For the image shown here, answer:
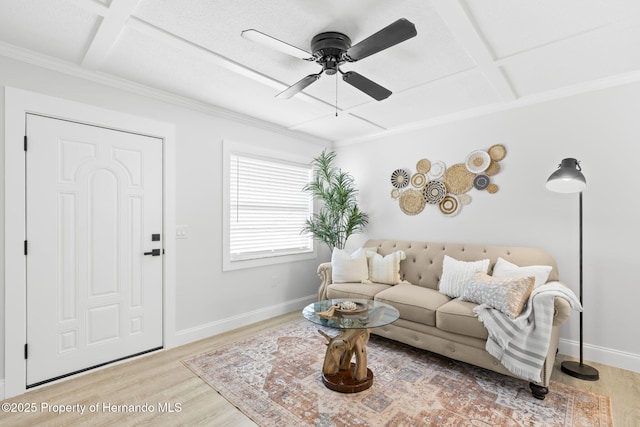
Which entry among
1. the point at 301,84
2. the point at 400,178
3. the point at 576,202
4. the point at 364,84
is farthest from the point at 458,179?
the point at 301,84

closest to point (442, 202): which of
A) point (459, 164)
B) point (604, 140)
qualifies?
point (459, 164)

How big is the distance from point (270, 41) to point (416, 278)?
2.76 meters

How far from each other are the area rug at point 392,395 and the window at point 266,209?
1.27m

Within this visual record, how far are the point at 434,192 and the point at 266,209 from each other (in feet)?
6.87

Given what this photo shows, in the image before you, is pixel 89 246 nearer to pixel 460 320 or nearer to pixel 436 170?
pixel 460 320

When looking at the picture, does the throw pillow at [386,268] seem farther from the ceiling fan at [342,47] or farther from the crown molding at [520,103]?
the ceiling fan at [342,47]

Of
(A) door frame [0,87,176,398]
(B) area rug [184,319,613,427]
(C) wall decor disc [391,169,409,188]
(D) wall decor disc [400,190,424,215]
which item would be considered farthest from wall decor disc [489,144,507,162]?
(A) door frame [0,87,176,398]

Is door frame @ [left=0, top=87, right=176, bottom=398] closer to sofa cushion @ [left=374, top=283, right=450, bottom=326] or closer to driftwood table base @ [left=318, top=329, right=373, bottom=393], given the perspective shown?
driftwood table base @ [left=318, top=329, right=373, bottom=393]

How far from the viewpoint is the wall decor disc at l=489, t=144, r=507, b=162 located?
125 inches

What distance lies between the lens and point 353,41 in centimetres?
206

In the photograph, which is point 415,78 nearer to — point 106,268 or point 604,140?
point 604,140

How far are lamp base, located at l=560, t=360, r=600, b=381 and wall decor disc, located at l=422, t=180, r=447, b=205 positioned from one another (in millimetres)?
1894

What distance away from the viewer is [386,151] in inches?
164

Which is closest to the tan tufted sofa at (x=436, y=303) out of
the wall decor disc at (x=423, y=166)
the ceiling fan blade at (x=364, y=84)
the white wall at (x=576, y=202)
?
the white wall at (x=576, y=202)
